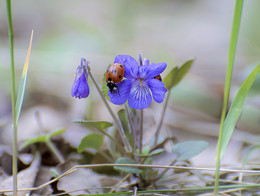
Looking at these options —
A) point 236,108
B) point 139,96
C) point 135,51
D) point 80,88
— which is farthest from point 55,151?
point 135,51

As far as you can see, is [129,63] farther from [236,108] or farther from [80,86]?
[236,108]

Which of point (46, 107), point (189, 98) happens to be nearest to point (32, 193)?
point (46, 107)

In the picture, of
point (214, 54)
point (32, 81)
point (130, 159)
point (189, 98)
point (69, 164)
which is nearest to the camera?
point (130, 159)

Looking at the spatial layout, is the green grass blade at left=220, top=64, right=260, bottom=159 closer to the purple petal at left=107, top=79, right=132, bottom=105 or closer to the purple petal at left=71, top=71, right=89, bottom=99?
the purple petal at left=107, top=79, right=132, bottom=105

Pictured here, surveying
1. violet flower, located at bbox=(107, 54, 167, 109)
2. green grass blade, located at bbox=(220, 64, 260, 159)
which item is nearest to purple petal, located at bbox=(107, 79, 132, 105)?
violet flower, located at bbox=(107, 54, 167, 109)

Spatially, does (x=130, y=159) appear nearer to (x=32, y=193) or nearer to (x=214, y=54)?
(x=32, y=193)
